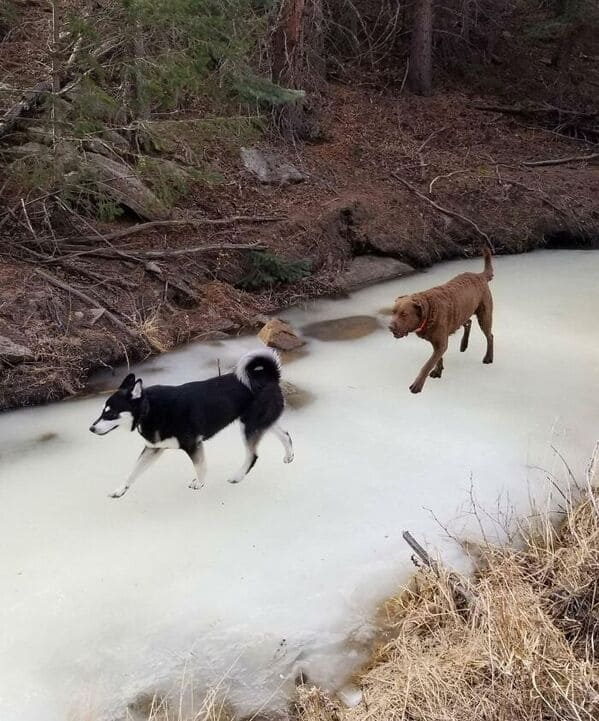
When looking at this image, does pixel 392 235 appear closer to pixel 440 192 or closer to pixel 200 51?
pixel 440 192

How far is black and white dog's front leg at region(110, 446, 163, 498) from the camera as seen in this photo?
4578 mm

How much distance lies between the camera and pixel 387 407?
6.41 metres

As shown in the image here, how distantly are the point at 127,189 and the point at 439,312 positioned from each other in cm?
470

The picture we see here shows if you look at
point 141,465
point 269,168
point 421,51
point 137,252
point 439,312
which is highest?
point 421,51

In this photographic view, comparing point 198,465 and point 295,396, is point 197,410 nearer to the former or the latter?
point 198,465

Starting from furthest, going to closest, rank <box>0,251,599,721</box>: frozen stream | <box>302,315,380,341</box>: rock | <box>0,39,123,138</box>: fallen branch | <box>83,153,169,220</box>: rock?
<box>83,153,169,220</box>: rock
<box>302,315,380,341</box>: rock
<box>0,39,123,138</box>: fallen branch
<box>0,251,599,721</box>: frozen stream

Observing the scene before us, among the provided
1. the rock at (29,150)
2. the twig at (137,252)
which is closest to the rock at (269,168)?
the twig at (137,252)

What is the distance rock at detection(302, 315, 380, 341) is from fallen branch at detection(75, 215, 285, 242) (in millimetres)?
2132

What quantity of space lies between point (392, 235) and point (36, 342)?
581cm

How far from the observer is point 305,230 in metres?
10.1

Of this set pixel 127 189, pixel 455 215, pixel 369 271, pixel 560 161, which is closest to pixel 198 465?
pixel 127 189

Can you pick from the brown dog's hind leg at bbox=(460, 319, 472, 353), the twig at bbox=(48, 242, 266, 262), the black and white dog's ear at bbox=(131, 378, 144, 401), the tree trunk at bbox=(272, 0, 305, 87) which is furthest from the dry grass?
the tree trunk at bbox=(272, 0, 305, 87)

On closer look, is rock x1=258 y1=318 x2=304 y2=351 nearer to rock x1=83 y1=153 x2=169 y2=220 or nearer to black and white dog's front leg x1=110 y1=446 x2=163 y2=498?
rock x1=83 y1=153 x2=169 y2=220

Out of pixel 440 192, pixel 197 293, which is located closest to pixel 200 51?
pixel 197 293
